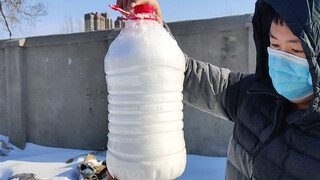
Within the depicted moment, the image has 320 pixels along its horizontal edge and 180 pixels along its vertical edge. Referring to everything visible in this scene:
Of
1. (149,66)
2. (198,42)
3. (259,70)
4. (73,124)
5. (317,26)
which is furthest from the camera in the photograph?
(73,124)

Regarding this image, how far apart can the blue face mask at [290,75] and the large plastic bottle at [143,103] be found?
0.43 m

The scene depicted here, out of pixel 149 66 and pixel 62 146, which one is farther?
pixel 62 146

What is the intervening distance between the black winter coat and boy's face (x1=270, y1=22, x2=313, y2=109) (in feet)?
0.19

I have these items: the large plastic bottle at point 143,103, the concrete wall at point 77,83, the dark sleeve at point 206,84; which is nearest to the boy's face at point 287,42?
the dark sleeve at point 206,84

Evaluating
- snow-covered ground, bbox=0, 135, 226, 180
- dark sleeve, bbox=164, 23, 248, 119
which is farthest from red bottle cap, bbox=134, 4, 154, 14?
snow-covered ground, bbox=0, 135, 226, 180

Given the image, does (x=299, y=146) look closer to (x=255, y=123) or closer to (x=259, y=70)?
(x=255, y=123)

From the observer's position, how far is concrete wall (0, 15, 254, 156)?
4957 millimetres

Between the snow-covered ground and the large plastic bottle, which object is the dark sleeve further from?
the snow-covered ground

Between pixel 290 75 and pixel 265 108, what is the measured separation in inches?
6.8

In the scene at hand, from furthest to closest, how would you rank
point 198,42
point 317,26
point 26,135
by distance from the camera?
point 26,135
point 198,42
point 317,26

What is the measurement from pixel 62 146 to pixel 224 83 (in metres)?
5.63

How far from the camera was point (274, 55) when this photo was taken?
118cm

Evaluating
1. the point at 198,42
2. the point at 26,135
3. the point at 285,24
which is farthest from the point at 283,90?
the point at 26,135

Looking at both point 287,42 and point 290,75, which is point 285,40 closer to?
point 287,42
